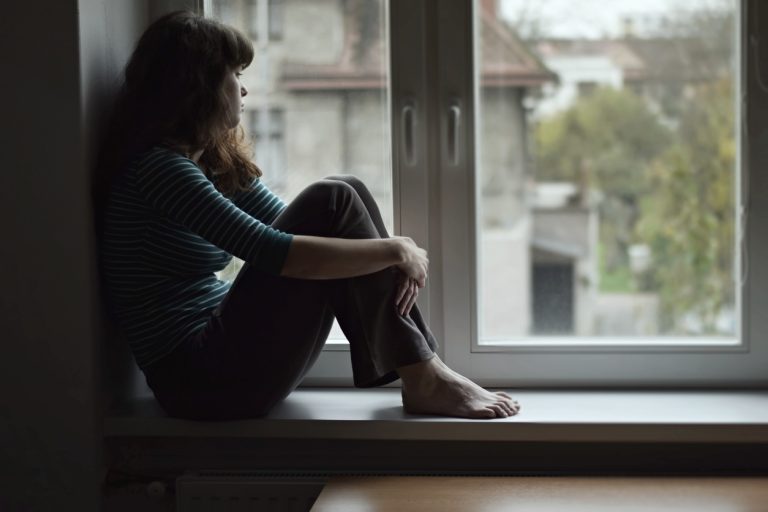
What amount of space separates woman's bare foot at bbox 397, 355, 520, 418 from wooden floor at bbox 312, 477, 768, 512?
12 cm

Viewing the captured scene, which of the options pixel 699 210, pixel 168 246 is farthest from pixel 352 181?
pixel 699 210

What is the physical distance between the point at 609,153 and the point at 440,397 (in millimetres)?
831

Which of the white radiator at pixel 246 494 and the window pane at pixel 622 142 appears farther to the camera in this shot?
the window pane at pixel 622 142

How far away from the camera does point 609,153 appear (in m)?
2.13

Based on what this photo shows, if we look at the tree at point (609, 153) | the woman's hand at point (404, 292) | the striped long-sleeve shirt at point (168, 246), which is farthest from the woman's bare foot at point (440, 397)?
the tree at point (609, 153)

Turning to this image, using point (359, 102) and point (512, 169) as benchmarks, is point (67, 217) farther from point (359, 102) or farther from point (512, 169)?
point (512, 169)

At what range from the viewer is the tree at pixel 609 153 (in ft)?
6.44

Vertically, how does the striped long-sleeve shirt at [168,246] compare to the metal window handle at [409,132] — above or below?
below

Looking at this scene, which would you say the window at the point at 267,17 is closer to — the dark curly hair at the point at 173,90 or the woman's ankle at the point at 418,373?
the dark curly hair at the point at 173,90

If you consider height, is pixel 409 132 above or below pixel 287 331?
above

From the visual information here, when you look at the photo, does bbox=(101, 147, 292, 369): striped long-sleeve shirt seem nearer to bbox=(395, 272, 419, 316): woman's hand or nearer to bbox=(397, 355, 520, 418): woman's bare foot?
bbox=(395, 272, 419, 316): woman's hand

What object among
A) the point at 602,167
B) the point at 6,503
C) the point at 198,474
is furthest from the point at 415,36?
the point at 6,503

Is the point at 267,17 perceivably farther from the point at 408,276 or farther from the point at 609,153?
the point at 609,153

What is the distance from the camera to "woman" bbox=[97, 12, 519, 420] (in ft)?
5.07
